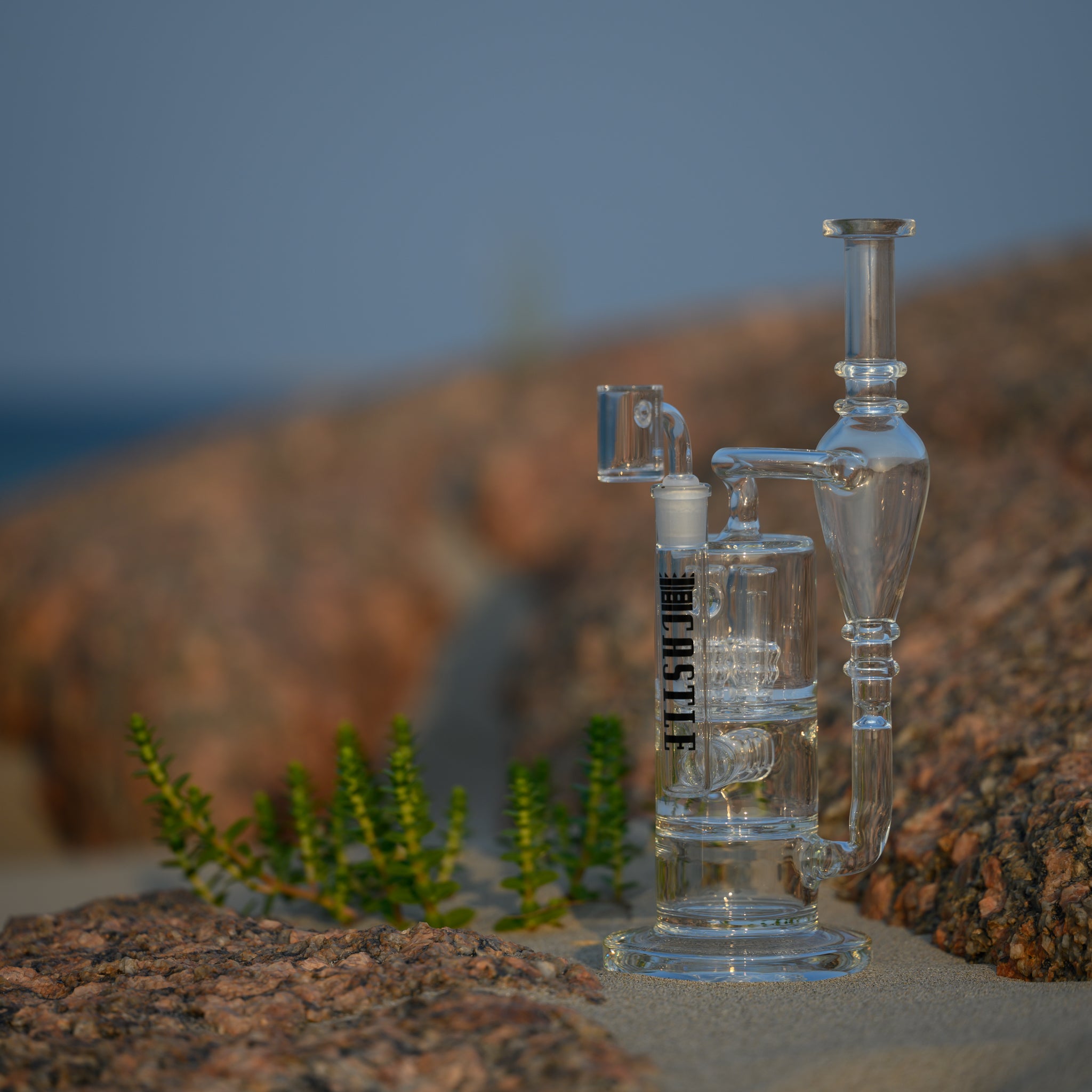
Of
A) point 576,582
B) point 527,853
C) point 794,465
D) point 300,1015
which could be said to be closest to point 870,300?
point 794,465

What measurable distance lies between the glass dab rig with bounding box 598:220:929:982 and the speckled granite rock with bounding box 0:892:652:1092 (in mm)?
399

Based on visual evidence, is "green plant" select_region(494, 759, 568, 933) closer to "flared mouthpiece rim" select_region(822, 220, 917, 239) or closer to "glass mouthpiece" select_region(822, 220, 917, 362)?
"glass mouthpiece" select_region(822, 220, 917, 362)

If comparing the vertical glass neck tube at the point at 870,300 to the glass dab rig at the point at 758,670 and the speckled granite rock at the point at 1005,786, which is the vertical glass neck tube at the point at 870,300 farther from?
the speckled granite rock at the point at 1005,786

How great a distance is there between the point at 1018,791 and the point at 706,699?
83cm

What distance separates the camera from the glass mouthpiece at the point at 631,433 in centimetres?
271

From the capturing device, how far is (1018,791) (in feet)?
9.86

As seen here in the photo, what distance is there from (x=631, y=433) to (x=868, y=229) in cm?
63

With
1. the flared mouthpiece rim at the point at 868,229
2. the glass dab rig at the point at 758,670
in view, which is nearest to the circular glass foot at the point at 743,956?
the glass dab rig at the point at 758,670

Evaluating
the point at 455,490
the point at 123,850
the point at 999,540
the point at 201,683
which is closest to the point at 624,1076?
the point at 999,540

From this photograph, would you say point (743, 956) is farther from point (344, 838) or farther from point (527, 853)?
point (344, 838)

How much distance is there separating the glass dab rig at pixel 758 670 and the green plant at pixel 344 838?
58 cm

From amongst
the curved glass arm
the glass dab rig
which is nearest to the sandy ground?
the glass dab rig

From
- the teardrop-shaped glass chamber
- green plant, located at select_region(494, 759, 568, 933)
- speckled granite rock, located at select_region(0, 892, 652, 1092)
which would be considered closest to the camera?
speckled granite rock, located at select_region(0, 892, 652, 1092)

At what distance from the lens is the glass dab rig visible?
8.85ft
